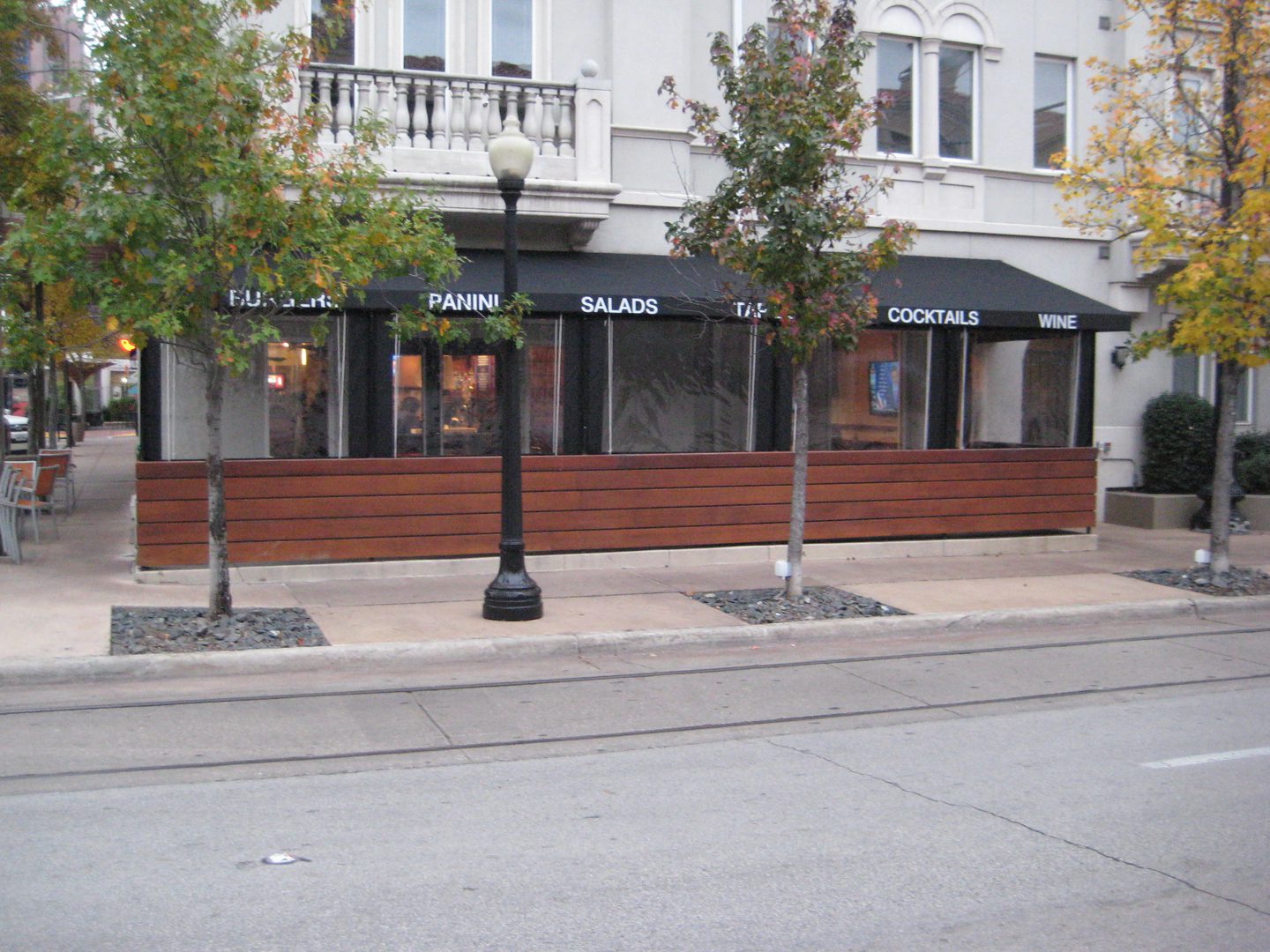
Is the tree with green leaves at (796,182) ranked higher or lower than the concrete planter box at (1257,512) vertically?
higher

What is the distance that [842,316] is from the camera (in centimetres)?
1098

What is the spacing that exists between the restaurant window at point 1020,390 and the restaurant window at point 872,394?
2.23 ft

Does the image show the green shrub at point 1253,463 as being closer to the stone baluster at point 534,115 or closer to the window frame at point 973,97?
the window frame at point 973,97

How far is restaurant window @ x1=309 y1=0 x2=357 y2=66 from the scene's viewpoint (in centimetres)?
989

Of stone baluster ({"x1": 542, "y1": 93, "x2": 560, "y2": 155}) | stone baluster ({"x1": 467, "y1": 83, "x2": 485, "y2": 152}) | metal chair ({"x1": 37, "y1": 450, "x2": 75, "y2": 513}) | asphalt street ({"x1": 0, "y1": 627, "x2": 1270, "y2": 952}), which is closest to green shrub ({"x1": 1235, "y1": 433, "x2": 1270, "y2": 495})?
asphalt street ({"x1": 0, "y1": 627, "x2": 1270, "y2": 952})

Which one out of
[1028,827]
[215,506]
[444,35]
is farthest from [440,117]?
[1028,827]

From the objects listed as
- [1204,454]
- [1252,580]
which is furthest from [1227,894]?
[1204,454]

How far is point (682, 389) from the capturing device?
14.8 metres

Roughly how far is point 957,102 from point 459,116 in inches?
291

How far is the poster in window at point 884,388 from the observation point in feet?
51.1

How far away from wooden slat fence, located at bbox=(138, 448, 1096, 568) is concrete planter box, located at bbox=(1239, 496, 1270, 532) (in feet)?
13.1

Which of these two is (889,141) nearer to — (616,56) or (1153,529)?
(616,56)

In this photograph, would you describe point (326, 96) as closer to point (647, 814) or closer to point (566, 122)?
point (566, 122)

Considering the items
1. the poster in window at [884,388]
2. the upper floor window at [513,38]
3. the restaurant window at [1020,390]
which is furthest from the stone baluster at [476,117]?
the restaurant window at [1020,390]
